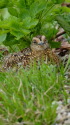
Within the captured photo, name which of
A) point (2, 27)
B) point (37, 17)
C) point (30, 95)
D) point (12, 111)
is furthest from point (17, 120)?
point (37, 17)

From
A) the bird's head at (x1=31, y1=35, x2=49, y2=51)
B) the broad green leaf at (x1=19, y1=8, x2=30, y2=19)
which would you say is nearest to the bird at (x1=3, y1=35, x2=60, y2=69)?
the bird's head at (x1=31, y1=35, x2=49, y2=51)

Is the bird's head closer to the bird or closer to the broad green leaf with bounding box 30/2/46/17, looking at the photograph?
the bird

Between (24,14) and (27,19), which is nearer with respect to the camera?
(27,19)

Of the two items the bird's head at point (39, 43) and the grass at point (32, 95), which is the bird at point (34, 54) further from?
the grass at point (32, 95)

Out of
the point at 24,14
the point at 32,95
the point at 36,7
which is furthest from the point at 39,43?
the point at 32,95

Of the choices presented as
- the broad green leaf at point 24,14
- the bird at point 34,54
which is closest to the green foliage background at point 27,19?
the broad green leaf at point 24,14

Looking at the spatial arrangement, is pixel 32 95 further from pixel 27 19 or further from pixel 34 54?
pixel 34 54

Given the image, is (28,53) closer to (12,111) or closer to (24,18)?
(24,18)
